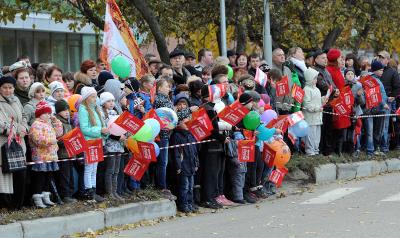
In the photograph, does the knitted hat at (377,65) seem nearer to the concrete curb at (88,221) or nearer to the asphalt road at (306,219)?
the asphalt road at (306,219)

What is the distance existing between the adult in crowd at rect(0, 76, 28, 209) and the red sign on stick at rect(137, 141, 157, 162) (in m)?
1.66

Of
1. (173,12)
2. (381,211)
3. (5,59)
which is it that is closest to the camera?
(381,211)

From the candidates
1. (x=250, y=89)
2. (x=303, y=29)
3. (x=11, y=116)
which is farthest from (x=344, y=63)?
(x=11, y=116)

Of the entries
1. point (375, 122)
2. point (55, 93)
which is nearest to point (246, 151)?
point (55, 93)

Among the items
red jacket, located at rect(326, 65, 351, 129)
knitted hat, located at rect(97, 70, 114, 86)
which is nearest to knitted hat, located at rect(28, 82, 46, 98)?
knitted hat, located at rect(97, 70, 114, 86)

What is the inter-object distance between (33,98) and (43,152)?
73 cm

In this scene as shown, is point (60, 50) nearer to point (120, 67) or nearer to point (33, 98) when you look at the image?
point (120, 67)

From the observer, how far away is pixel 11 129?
37.6 feet

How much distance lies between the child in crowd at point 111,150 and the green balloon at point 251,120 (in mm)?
2420

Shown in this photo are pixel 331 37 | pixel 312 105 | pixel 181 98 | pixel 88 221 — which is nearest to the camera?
pixel 88 221

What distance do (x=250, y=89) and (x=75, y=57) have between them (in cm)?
2529

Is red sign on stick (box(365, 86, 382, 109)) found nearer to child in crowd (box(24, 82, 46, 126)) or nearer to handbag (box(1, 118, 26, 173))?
child in crowd (box(24, 82, 46, 126))

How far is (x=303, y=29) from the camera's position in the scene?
88.2 ft

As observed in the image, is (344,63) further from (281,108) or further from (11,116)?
(11,116)
